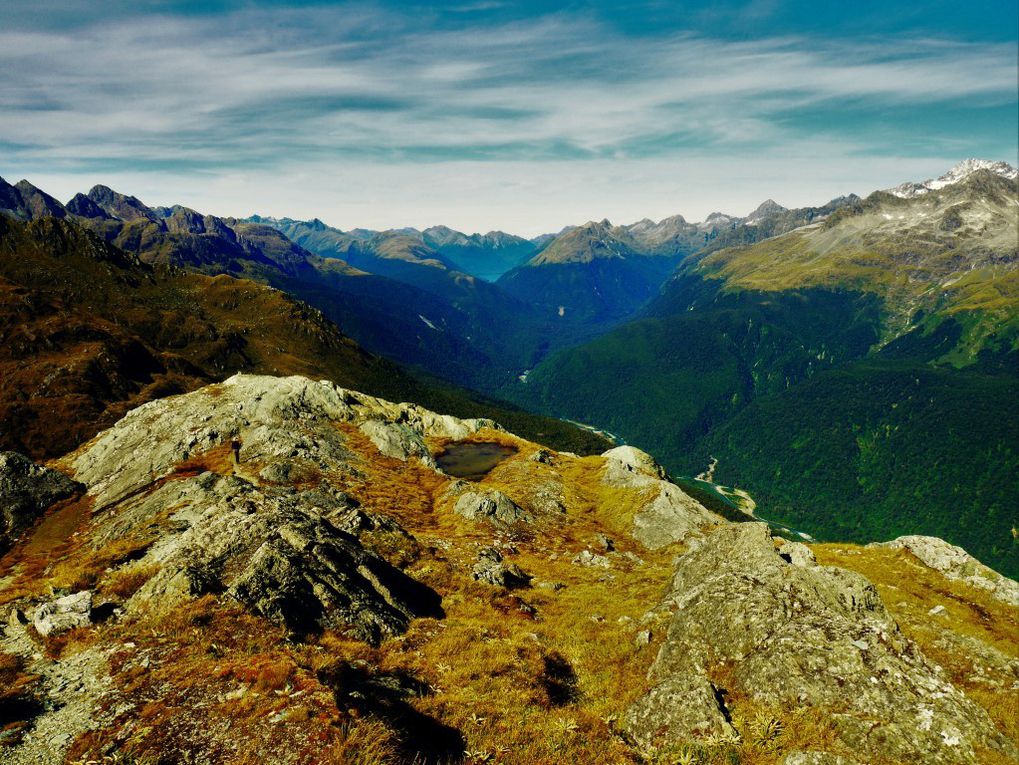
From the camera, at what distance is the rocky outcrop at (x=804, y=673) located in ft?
57.1

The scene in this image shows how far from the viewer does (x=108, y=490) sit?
67.5m

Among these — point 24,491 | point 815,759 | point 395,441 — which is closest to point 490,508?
point 395,441

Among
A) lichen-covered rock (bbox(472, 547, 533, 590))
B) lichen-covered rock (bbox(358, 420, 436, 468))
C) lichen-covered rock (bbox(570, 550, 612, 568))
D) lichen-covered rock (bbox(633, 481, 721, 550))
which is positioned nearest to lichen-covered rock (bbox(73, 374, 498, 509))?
lichen-covered rock (bbox(358, 420, 436, 468))

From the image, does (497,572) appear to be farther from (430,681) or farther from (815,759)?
(815,759)

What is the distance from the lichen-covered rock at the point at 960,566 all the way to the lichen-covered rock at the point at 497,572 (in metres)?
45.2

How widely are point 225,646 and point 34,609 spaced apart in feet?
40.2

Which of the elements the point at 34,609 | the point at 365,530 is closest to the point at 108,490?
the point at 365,530

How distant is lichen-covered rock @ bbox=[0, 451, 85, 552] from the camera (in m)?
59.4

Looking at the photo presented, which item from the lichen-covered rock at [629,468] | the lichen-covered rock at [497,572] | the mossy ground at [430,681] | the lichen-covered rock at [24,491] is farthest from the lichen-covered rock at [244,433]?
the lichen-covered rock at [629,468]

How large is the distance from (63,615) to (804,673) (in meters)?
32.7

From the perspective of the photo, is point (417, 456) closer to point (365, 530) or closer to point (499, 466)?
point (499, 466)

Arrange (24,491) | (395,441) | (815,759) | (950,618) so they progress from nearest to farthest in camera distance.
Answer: (815,759)
(950,618)
(24,491)
(395,441)

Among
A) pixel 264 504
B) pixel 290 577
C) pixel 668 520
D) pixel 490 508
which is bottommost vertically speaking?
pixel 668 520

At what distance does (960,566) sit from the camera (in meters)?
51.8
